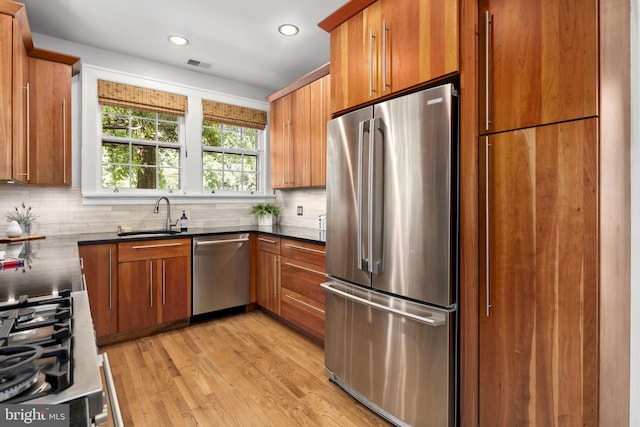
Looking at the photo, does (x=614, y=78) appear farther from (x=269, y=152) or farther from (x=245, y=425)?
(x=269, y=152)

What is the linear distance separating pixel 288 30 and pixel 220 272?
2399 mm

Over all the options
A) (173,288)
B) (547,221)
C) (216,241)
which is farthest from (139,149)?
(547,221)

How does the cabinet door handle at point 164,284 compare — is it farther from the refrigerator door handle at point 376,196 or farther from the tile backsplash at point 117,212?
the refrigerator door handle at point 376,196

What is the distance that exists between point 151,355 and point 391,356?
200cm

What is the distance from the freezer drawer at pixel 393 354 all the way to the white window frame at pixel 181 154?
7.65 ft

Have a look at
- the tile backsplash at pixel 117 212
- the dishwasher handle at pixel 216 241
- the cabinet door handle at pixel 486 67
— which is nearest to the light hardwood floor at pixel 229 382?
the dishwasher handle at pixel 216 241

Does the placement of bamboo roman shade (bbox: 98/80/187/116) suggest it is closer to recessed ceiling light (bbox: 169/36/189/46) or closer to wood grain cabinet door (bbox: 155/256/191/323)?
recessed ceiling light (bbox: 169/36/189/46)

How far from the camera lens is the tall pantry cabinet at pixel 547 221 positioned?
1.26 m

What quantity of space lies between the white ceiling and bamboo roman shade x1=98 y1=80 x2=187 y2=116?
13.5 inches

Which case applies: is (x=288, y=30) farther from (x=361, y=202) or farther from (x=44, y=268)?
(x=44, y=268)

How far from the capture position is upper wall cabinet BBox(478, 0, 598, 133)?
1265mm

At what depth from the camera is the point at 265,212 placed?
4.14m

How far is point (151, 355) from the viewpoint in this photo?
2758 mm

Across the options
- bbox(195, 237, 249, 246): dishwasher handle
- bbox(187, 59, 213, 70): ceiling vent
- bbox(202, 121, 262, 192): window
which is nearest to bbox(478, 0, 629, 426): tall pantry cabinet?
bbox(195, 237, 249, 246): dishwasher handle
